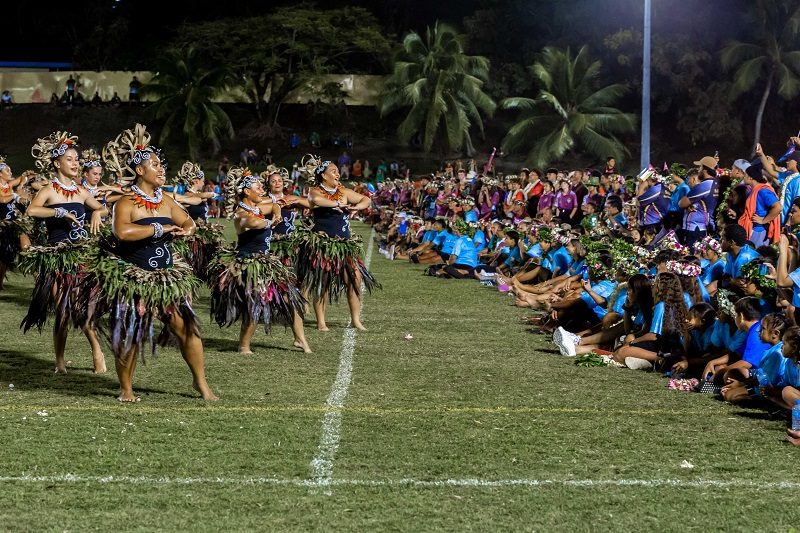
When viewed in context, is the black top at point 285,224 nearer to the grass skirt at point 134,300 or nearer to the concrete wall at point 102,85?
the grass skirt at point 134,300

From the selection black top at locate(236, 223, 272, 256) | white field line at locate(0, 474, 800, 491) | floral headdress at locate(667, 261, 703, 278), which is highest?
black top at locate(236, 223, 272, 256)

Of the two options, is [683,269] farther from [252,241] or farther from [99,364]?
[99,364]

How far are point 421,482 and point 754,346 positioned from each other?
3.78 metres

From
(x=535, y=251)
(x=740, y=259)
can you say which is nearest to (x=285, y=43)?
(x=535, y=251)

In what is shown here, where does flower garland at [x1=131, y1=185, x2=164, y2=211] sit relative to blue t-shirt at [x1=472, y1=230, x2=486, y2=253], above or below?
above

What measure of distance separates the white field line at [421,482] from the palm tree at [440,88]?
152ft

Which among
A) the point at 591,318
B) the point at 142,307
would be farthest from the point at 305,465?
the point at 591,318

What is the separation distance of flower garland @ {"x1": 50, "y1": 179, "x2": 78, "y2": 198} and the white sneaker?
5701 millimetres

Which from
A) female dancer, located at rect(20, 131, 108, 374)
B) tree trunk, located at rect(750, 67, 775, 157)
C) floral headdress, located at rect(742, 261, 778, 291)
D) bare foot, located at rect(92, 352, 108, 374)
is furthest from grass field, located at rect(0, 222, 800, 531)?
tree trunk, located at rect(750, 67, 775, 157)

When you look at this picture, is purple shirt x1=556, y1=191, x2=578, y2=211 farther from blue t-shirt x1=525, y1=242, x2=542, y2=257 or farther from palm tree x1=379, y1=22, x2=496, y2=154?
palm tree x1=379, y1=22, x2=496, y2=154

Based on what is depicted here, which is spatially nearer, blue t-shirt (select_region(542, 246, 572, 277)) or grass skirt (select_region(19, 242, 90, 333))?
grass skirt (select_region(19, 242, 90, 333))

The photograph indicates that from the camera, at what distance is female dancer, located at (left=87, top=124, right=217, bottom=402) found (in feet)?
31.2

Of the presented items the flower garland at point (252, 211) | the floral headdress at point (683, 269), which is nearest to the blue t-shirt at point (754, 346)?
the floral headdress at point (683, 269)

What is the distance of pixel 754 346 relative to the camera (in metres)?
9.88
